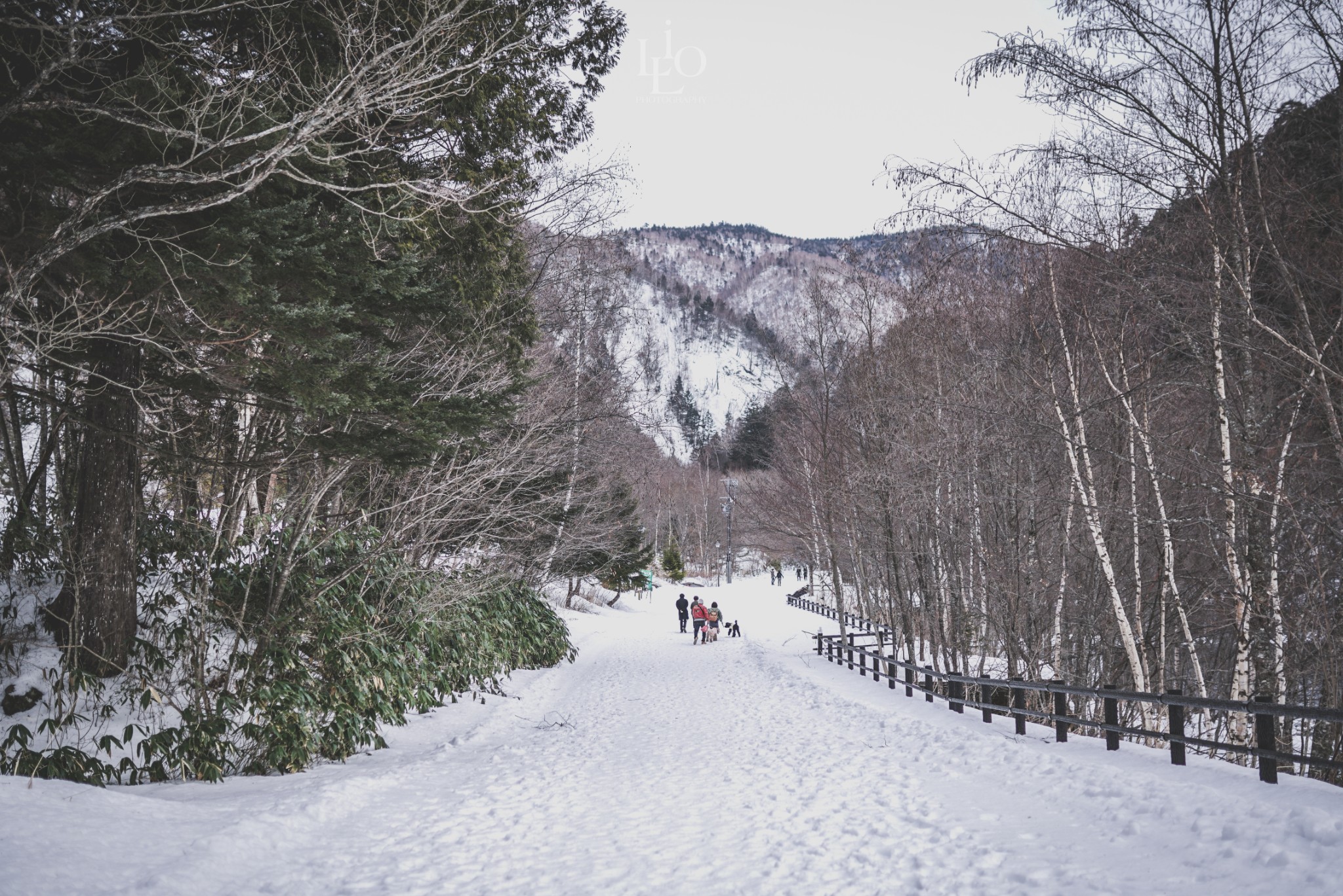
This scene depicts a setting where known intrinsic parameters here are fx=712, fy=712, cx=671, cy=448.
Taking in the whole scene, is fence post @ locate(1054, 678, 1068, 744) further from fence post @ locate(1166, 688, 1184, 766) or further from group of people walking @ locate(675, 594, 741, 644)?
group of people walking @ locate(675, 594, 741, 644)

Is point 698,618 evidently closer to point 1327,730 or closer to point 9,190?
point 1327,730

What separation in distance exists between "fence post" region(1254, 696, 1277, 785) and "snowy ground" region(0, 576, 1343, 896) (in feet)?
0.58

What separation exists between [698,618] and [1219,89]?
22.0 meters

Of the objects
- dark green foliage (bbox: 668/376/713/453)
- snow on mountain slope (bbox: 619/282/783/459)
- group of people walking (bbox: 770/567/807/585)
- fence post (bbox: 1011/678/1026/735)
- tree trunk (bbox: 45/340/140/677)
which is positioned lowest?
group of people walking (bbox: 770/567/807/585)

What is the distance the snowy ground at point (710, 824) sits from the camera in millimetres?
4164

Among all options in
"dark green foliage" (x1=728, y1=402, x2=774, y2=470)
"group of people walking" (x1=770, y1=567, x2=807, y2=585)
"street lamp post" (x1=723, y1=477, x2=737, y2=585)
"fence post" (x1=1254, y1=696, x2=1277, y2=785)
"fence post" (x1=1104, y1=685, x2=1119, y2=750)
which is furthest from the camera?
"group of people walking" (x1=770, y1=567, x2=807, y2=585)

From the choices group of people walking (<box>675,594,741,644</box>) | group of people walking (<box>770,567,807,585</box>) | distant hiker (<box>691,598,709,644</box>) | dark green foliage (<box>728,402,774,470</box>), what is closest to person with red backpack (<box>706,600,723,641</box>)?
group of people walking (<box>675,594,741,644</box>)

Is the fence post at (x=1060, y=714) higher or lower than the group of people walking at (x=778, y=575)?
higher

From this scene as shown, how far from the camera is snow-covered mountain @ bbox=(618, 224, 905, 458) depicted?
17.4m

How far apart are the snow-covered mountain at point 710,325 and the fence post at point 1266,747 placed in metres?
5.37

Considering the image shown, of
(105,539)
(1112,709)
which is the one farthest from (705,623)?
(105,539)

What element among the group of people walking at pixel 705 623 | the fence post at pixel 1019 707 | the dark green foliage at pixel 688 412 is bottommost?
the group of people walking at pixel 705 623

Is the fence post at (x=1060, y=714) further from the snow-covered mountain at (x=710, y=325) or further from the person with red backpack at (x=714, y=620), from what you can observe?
the person with red backpack at (x=714, y=620)

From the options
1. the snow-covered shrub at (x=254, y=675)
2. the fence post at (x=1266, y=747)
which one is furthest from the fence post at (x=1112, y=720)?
the snow-covered shrub at (x=254, y=675)
